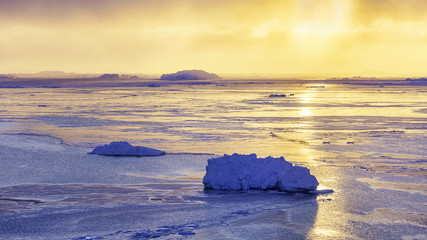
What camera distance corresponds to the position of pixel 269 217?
291 inches

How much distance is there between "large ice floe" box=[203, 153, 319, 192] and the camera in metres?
8.78

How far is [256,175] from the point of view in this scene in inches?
354

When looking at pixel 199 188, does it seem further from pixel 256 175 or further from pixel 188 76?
pixel 188 76

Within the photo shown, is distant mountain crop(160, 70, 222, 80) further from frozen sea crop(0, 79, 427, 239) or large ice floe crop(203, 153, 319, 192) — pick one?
large ice floe crop(203, 153, 319, 192)

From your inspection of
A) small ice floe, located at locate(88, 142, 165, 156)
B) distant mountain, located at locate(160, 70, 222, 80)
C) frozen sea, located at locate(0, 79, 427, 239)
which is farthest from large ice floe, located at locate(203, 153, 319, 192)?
distant mountain, located at locate(160, 70, 222, 80)

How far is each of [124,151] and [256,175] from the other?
423cm

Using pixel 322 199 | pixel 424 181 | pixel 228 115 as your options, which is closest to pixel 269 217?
pixel 322 199

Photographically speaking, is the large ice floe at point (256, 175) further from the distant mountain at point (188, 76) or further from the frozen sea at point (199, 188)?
the distant mountain at point (188, 76)

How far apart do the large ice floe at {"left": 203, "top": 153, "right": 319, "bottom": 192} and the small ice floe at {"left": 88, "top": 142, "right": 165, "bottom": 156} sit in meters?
3.32

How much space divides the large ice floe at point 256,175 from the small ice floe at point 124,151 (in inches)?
131

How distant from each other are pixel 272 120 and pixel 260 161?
38.0ft

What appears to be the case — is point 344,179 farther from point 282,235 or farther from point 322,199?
point 282,235

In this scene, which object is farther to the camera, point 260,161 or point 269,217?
point 260,161

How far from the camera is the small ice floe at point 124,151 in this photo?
12180 millimetres
